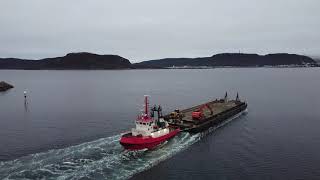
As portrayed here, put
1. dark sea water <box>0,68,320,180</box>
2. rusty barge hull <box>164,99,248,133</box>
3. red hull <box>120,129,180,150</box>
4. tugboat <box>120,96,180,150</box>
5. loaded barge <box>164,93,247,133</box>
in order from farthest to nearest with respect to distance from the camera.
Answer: loaded barge <box>164,93,247,133</box>, rusty barge hull <box>164,99,248,133</box>, tugboat <box>120,96,180,150</box>, red hull <box>120,129,180,150</box>, dark sea water <box>0,68,320,180</box>

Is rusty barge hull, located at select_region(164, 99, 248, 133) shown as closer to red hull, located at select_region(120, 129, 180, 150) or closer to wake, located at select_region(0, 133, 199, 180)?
wake, located at select_region(0, 133, 199, 180)

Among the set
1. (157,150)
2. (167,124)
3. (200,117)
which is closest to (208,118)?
(200,117)

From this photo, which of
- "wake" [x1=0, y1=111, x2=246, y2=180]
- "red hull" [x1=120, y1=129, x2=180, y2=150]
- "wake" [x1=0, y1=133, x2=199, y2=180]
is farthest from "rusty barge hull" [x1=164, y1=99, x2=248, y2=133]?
"red hull" [x1=120, y1=129, x2=180, y2=150]

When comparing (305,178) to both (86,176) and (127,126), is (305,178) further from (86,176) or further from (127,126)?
(127,126)

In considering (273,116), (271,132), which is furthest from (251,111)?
(271,132)

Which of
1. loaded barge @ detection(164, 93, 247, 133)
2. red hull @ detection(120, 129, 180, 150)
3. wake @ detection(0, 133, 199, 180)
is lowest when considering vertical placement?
wake @ detection(0, 133, 199, 180)

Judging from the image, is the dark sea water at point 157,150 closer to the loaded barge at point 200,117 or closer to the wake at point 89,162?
the wake at point 89,162
